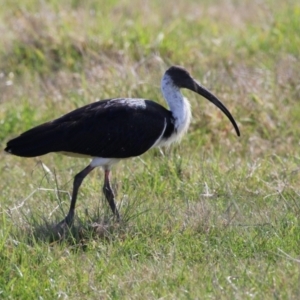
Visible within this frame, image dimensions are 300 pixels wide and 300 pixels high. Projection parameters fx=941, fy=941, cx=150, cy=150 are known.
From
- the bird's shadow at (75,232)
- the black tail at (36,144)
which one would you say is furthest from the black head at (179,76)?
the bird's shadow at (75,232)

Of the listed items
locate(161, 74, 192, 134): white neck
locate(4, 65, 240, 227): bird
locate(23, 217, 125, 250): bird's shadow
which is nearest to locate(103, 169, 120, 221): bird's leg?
locate(4, 65, 240, 227): bird

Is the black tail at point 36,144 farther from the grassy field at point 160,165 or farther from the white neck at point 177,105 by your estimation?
the white neck at point 177,105

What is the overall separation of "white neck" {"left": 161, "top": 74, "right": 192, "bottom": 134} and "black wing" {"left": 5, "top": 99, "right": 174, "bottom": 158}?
20 cm

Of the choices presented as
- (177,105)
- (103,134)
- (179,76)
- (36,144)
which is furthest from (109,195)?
(179,76)

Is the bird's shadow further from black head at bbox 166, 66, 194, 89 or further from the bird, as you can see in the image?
black head at bbox 166, 66, 194, 89

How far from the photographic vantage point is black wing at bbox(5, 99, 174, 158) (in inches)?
273

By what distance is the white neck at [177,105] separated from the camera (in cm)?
731

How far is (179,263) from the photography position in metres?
5.79

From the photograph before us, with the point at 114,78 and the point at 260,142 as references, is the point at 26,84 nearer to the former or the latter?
the point at 114,78

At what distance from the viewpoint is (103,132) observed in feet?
23.1

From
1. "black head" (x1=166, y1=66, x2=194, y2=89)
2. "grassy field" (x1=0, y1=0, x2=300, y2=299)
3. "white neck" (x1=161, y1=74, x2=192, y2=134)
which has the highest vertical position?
"black head" (x1=166, y1=66, x2=194, y2=89)

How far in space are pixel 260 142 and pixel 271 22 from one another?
3.63 meters

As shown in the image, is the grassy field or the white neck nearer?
the grassy field

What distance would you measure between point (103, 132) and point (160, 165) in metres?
0.93
